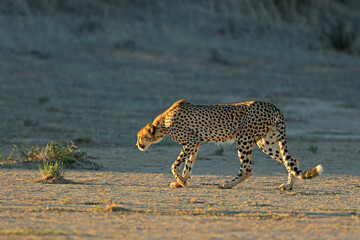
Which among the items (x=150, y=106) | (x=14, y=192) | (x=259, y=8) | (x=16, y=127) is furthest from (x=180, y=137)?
(x=259, y=8)

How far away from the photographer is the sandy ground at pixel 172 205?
21.2 feet

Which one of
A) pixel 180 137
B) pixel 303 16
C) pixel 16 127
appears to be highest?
pixel 303 16

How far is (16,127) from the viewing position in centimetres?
1675

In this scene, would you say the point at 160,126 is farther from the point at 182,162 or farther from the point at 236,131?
the point at 236,131

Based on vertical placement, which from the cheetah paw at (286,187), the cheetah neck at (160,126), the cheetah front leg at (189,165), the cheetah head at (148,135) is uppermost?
the cheetah neck at (160,126)

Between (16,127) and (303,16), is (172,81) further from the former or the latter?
(303,16)

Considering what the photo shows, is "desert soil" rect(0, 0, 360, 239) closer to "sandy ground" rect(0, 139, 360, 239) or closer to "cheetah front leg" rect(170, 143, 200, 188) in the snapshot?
"sandy ground" rect(0, 139, 360, 239)

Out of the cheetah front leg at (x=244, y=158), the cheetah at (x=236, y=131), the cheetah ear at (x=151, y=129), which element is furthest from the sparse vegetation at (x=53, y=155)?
the cheetah front leg at (x=244, y=158)

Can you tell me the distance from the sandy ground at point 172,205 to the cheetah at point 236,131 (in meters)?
0.32

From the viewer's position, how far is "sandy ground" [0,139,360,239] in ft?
21.2

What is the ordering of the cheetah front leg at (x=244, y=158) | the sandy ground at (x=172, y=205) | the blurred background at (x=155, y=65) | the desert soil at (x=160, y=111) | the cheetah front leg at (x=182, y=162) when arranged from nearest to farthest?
the sandy ground at (x=172, y=205) → the desert soil at (x=160, y=111) → the cheetah front leg at (x=244, y=158) → the cheetah front leg at (x=182, y=162) → the blurred background at (x=155, y=65)

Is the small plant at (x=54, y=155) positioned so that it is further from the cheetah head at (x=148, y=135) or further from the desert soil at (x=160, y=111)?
the cheetah head at (x=148, y=135)

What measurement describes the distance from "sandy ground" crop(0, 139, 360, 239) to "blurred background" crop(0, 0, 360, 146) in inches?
179

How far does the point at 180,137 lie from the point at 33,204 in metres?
2.77
